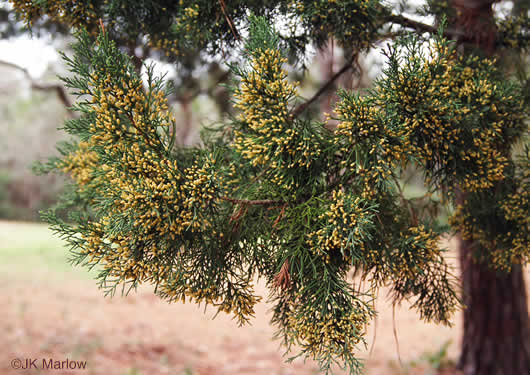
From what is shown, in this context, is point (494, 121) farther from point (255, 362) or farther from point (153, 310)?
point (153, 310)

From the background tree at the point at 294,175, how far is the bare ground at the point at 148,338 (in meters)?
2.54

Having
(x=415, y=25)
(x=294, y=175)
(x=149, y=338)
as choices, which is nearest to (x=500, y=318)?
(x=415, y=25)

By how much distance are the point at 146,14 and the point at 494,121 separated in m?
2.32

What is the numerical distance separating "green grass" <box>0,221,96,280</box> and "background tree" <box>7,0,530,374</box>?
21.8 feet

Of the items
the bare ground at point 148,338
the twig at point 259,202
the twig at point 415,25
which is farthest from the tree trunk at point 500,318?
the twig at point 259,202

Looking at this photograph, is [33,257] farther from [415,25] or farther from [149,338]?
[415,25]

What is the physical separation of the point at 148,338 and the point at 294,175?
5.32 m

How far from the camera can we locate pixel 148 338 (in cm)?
622

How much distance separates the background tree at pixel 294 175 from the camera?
5.68ft

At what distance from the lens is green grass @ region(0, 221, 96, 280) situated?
9805mm

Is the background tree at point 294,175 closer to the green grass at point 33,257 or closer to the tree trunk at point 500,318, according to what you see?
the tree trunk at point 500,318

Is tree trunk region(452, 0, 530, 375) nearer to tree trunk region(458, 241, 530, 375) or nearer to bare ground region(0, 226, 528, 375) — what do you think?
tree trunk region(458, 241, 530, 375)

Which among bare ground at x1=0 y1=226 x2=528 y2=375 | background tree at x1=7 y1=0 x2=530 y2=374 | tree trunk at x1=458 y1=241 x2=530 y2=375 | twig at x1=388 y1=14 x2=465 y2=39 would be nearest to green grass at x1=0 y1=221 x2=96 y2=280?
bare ground at x1=0 y1=226 x2=528 y2=375

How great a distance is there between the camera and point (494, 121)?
7.20ft
